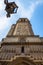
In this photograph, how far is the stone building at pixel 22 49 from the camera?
90.4 ft

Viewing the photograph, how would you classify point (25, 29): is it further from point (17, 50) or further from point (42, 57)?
point (42, 57)

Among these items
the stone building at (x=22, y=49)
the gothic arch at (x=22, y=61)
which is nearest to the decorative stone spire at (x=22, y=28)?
the stone building at (x=22, y=49)

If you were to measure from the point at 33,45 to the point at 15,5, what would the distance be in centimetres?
1976

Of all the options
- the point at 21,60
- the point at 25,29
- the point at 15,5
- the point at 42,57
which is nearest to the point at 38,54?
the point at 42,57

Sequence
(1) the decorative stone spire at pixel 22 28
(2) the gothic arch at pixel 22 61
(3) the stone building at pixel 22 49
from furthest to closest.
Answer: (1) the decorative stone spire at pixel 22 28, (3) the stone building at pixel 22 49, (2) the gothic arch at pixel 22 61

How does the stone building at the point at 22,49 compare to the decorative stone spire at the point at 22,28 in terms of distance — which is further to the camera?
the decorative stone spire at the point at 22,28

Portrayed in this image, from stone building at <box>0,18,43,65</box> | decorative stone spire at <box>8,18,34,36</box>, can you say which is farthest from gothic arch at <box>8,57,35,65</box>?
decorative stone spire at <box>8,18,34,36</box>

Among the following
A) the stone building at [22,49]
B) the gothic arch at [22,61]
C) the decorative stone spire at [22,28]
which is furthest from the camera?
the decorative stone spire at [22,28]

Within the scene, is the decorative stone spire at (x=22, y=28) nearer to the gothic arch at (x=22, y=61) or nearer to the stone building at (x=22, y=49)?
the stone building at (x=22, y=49)

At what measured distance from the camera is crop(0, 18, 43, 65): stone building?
27.6 meters

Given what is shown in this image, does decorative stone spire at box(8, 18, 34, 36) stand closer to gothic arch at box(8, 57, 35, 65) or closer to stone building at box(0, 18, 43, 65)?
stone building at box(0, 18, 43, 65)

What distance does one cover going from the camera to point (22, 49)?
31.3 m

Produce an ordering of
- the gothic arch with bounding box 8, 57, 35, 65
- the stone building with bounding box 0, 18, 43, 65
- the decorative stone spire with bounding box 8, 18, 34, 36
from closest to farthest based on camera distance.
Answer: the gothic arch with bounding box 8, 57, 35, 65, the stone building with bounding box 0, 18, 43, 65, the decorative stone spire with bounding box 8, 18, 34, 36

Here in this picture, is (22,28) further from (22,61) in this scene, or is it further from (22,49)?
(22,61)
